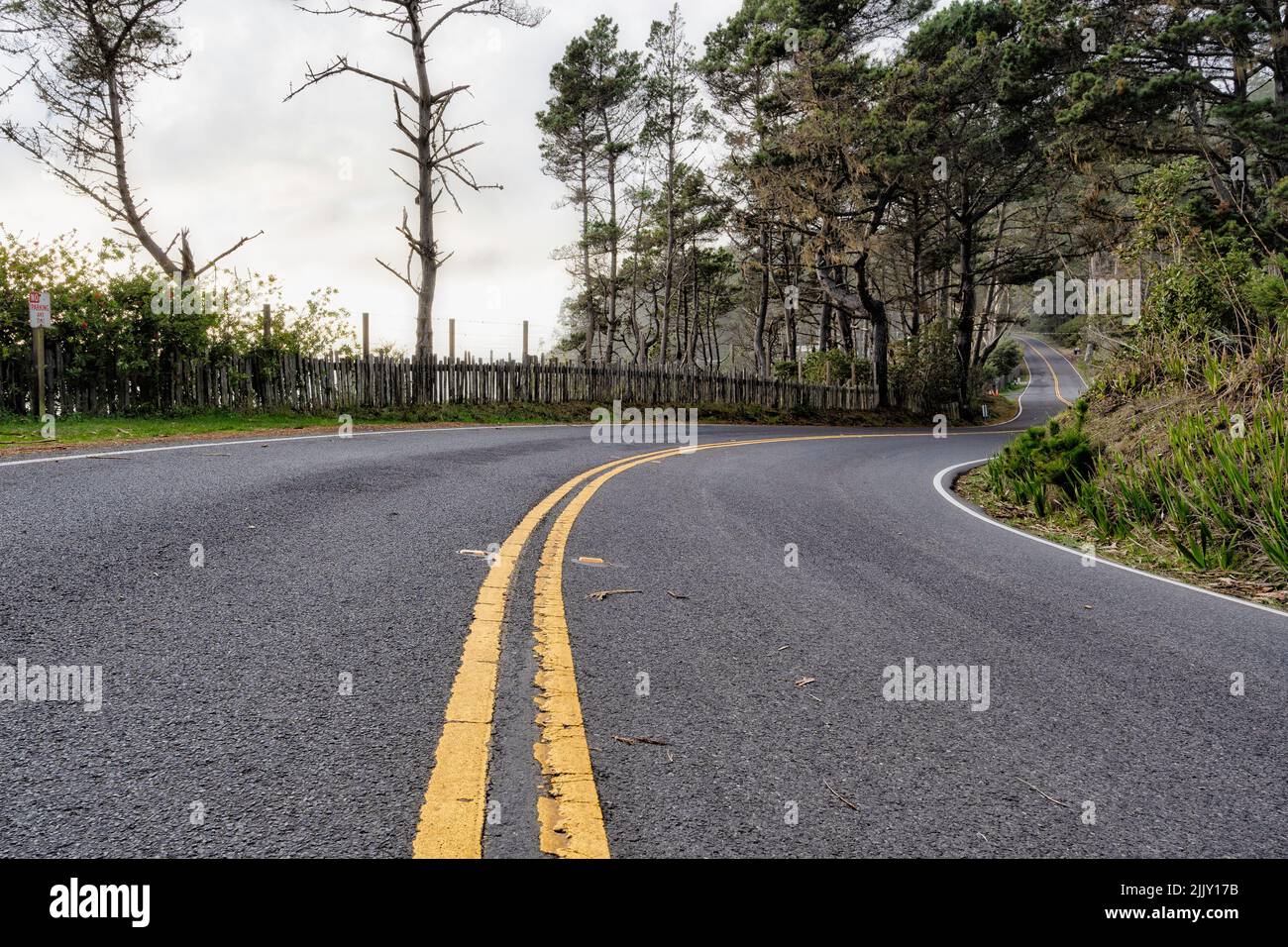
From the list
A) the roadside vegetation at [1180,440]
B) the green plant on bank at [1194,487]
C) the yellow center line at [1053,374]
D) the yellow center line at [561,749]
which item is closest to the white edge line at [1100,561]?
the roadside vegetation at [1180,440]

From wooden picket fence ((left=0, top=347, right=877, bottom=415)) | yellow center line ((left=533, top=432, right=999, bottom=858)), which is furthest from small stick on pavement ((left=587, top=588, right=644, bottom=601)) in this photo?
wooden picket fence ((left=0, top=347, right=877, bottom=415))

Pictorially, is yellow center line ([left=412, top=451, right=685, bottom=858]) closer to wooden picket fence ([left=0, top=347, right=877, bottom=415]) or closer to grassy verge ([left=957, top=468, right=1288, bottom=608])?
grassy verge ([left=957, top=468, right=1288, bottom=608])

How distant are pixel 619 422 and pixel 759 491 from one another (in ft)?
46.3

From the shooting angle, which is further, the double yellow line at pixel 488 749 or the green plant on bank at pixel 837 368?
the green plant on bank at pixel 837 368

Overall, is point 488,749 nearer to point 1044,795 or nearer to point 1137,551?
point 1044,795

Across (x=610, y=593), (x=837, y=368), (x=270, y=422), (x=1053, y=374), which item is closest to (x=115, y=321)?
(x=270, y=422)

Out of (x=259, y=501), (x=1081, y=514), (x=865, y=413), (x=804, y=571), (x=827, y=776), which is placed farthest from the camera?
(x=865, y=413)

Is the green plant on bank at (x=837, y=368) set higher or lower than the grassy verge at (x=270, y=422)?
higher

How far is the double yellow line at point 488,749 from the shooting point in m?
1.85

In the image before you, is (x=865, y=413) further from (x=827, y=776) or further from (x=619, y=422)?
(x=827, y=776)

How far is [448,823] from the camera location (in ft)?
6.18

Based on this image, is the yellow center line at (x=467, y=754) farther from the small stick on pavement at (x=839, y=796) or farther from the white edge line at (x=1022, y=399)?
the white edge line at (x=1022, y=399)

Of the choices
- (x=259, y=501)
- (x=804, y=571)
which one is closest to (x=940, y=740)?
(x=804, y=571)

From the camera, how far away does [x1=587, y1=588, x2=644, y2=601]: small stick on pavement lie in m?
4.17
